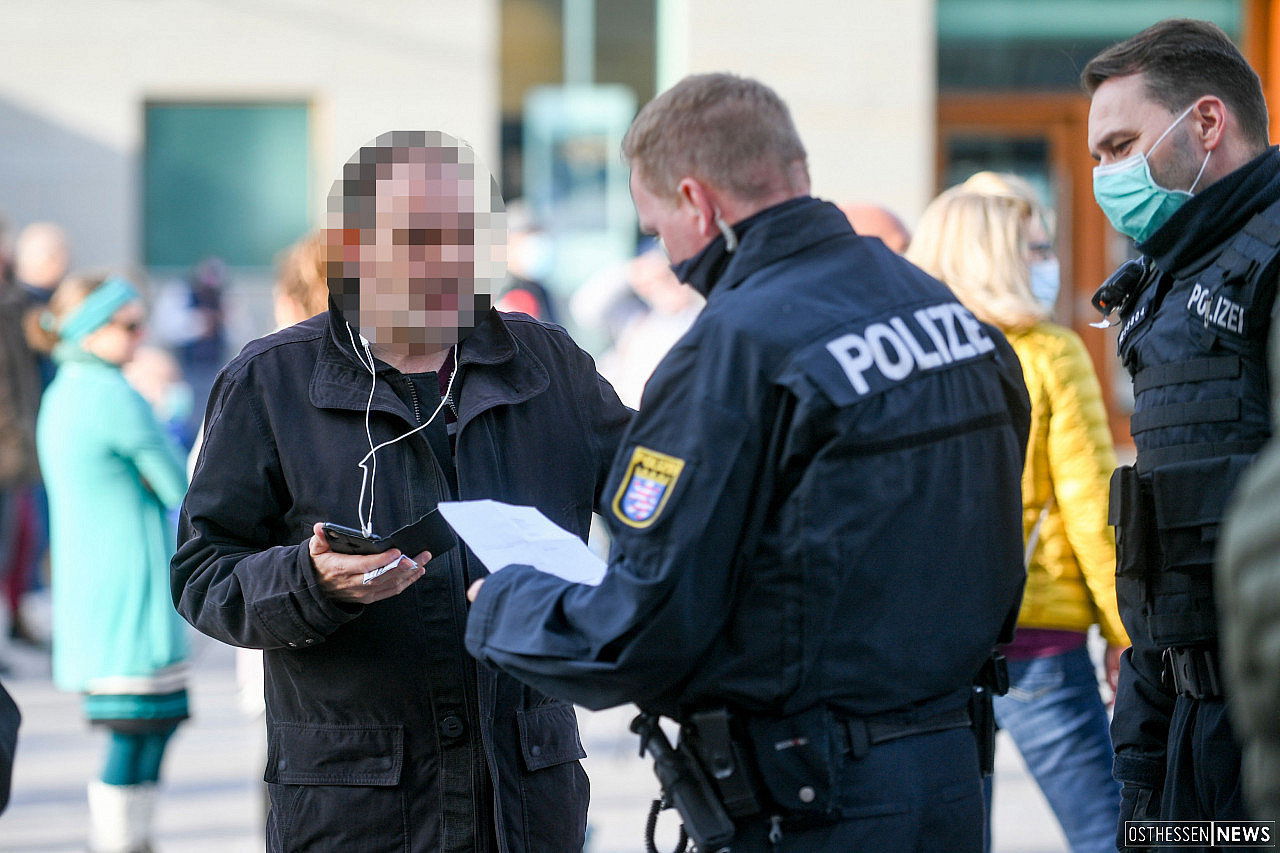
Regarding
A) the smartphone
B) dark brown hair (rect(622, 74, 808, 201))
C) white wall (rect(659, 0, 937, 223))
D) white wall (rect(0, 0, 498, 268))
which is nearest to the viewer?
dark brown hair (rect(622, 74, 808, 201))

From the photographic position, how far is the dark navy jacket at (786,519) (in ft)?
6.77

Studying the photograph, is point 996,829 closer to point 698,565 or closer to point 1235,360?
point 1235,360

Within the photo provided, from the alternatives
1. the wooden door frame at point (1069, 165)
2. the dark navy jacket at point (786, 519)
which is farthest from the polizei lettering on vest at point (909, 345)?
the wooden door frame at point (1069, 165)

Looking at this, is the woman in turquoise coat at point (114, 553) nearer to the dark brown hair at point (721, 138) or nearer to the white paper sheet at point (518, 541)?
the white paper sheet at point (518, 541)

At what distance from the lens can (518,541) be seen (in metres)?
2.31

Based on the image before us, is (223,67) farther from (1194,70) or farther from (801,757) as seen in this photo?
(801,757)

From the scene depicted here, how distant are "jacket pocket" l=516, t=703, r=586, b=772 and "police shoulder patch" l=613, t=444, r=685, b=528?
1.99ft

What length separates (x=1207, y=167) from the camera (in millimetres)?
2783

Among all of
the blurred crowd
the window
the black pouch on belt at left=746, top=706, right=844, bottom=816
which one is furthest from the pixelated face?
the window

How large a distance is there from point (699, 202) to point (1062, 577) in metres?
1.93

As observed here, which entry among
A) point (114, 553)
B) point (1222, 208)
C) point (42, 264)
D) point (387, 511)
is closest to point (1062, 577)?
point (1222, 208)

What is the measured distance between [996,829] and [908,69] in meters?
6.63

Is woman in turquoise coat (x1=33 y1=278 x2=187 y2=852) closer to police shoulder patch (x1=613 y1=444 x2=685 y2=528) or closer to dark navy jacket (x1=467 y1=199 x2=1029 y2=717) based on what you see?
dark navy jacket (x1=467 y1=199 x2=1029 y2=717)

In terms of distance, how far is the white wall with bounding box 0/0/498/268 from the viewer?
39.7ft
